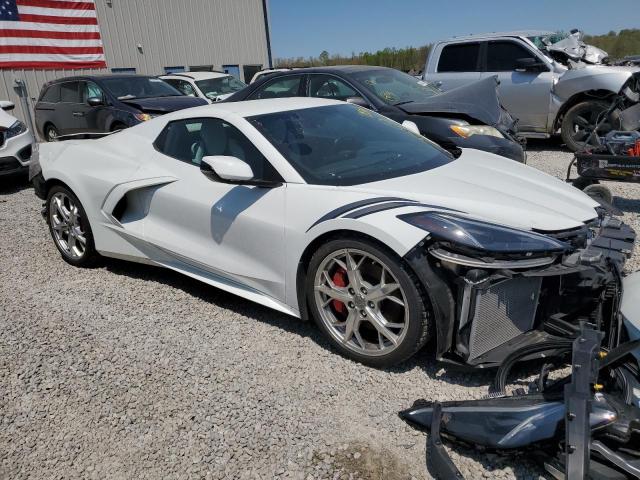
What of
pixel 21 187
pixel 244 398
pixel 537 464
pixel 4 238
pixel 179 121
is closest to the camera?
pixel 537 464

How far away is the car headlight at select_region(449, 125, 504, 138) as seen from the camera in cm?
576

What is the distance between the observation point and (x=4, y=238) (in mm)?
5590

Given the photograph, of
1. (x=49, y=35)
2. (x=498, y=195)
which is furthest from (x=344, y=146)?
(x=49, y=35)

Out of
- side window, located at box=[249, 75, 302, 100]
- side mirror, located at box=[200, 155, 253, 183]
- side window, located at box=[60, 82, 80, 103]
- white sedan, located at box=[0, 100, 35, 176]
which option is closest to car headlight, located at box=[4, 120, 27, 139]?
white sedan, located at box=[0, 100, 35, 176]

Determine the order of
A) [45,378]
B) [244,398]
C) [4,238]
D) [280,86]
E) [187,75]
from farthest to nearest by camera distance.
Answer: [187,75] → [280,86] → [4,238] → [45,378] → [244,398]

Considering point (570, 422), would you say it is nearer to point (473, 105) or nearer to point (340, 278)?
point (340, 278)

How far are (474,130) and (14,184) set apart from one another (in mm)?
7106

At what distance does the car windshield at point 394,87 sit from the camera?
21.4 ft

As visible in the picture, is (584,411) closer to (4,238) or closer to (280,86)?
(4,238)

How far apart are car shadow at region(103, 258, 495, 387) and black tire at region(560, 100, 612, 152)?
6.26 metres

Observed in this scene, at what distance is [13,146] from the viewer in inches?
299

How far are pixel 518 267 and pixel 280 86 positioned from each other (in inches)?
214

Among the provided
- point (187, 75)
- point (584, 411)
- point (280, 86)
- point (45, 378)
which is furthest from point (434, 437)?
point (187, 75)

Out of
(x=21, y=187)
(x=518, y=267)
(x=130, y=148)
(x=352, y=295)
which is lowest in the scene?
(x=21, y=187)
